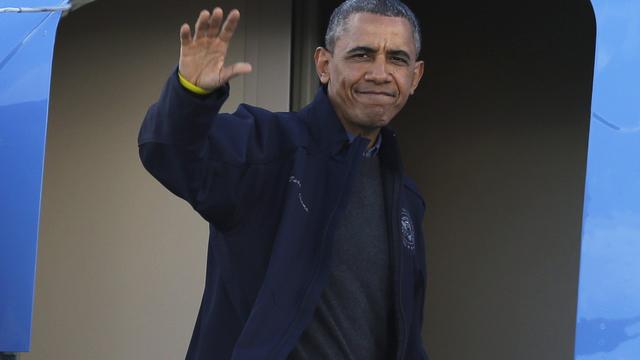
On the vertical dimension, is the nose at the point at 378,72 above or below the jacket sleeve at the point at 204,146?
above

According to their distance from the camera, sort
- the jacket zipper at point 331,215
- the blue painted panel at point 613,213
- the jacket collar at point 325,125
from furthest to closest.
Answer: the blue painted panel at point 613,213 < the jacket collar at point 325,125 < the jacket zipper at point 331,215

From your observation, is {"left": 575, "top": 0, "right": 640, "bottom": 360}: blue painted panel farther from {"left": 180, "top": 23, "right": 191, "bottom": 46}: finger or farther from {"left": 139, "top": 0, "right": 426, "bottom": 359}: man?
{"left": 180, "top": 23, "right": 191, "bottom": 46}: finger

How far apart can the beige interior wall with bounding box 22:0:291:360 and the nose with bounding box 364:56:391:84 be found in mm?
1381

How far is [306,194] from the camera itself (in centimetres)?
198

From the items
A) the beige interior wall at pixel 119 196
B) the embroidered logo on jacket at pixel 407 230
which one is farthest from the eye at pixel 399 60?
the beige interior wall at pixel 119 196

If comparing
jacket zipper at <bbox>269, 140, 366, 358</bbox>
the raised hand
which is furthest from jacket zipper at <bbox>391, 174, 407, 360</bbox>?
the raised hand

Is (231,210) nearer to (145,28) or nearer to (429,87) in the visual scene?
(145,28)

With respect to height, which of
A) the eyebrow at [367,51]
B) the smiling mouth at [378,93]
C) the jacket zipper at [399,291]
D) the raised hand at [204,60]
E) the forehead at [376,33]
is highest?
the forehead at [376,33]

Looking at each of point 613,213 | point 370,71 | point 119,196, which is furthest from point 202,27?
point 119,196

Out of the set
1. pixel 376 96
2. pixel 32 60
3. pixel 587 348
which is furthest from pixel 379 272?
pixel 32 60

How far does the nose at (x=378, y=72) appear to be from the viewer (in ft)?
6.84

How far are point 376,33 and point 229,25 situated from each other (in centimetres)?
53

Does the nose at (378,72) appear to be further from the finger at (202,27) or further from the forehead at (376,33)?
the finger at (202,27)

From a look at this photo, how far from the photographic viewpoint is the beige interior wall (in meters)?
3.51
